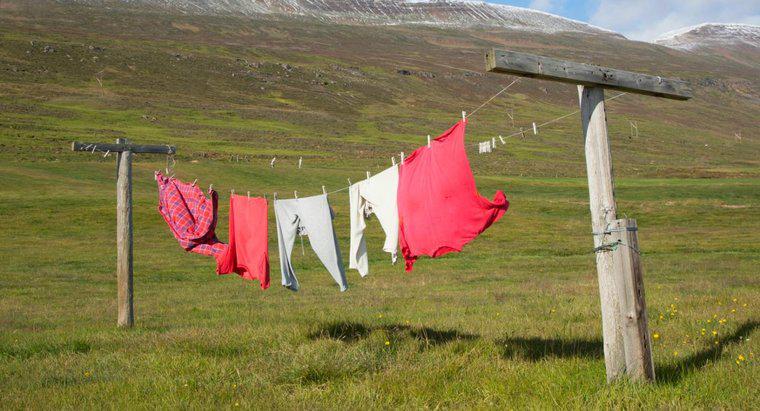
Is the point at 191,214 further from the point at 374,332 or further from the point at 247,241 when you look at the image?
the point at 374,332

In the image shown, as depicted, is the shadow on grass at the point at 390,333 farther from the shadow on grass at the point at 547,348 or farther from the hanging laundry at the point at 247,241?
the hanging laundry at the point at 247,241

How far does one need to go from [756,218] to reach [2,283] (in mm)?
32798

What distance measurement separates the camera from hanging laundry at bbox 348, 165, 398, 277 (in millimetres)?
8250

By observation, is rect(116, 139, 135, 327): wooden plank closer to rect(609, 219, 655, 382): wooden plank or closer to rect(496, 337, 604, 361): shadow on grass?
rect(496, 337, 604, 361): shadow on grass

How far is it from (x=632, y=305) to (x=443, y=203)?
83.2 inches

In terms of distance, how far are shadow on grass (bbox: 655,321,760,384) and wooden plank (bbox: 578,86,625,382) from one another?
0.46 metres

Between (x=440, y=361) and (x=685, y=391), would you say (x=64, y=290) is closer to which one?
(x=440, y=361)

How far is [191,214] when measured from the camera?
40.7 ft

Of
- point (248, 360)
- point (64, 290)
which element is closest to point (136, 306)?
point (64, 290)

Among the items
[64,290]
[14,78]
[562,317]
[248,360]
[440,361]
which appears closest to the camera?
[440,361]

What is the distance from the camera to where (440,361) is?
22.0 ft

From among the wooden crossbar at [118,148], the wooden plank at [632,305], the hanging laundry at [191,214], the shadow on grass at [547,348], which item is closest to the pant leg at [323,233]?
the shadow on grass at [547,348]

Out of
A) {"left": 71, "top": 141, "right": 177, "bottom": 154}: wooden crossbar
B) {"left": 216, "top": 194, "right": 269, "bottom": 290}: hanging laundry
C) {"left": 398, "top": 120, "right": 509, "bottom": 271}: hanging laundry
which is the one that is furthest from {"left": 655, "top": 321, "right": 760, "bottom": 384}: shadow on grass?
{"left": 71, "top": 141, "right": 177, "bottom": 154}: wooden crossbar

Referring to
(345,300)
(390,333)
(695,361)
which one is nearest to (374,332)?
(390,333)
